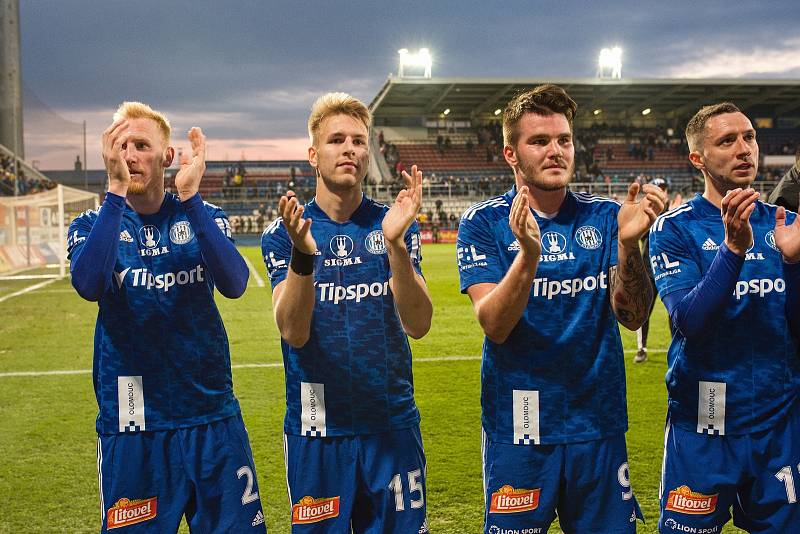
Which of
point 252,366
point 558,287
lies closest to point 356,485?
point 558,287

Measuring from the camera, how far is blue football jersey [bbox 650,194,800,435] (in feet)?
9.91

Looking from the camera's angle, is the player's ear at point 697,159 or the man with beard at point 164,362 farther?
the player's ear at point 697,159

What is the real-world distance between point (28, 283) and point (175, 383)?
1818 cm

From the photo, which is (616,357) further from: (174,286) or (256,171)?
(256,171)

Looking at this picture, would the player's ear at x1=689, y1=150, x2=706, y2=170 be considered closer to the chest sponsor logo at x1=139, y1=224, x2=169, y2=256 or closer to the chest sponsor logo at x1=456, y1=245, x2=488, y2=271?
the chest sponsor logo at x1=456, y1=245, x2=488, y2=271

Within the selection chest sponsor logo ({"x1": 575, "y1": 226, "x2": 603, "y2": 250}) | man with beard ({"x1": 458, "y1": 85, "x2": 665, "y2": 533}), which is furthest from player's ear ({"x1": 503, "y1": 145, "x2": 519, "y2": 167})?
chest sponsor logo ({"x1": 575, "y1": 226, "x2": 603, "y2": 250})

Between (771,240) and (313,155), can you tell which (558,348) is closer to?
(771,240)

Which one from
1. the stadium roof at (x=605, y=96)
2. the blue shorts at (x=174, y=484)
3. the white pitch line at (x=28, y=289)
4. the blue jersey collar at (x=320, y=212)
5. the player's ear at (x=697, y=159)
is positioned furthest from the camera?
the stadium roof at (x=605, y=96)

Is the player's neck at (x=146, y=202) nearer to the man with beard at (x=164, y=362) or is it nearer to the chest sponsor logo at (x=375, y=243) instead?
the man with beard at (x=164, y=362)

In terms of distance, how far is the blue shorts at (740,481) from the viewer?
9.71ft

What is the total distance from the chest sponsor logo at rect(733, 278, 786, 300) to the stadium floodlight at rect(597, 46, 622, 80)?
44073mm

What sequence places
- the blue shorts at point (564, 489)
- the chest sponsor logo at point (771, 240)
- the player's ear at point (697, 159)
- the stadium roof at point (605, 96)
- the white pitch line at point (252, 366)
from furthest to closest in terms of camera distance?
the stadium roof at point (605, 96), the white pitch line at point (252, 366), the player's ear at point (697, 159), the chest sponsor logo at point (771, 240), the blue shorts at point (564, 489)

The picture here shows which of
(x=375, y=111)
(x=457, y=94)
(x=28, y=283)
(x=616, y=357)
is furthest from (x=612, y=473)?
(x=375, y=111)

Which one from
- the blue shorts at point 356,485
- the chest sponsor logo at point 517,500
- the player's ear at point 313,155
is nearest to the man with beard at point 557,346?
the chest sponsor logo at point 517,500
